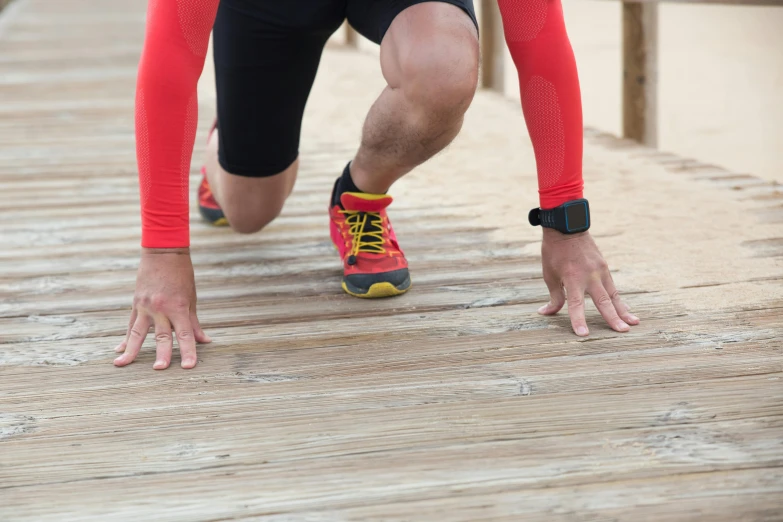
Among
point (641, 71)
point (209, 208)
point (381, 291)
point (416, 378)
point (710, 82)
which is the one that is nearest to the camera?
point (416, 378)

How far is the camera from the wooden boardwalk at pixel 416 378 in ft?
3.63

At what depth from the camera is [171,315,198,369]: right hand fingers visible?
152 centimetres

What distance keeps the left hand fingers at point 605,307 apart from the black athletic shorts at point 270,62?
595 mm

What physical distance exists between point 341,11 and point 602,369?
0.93 meters

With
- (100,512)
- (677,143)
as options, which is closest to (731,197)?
(100,512)

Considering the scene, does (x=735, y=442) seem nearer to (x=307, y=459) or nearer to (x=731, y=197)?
(x=307, y=459)

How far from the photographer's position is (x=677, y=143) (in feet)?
24.9

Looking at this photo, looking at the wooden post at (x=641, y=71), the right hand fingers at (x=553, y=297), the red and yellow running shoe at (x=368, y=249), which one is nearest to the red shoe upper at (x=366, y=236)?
the red and yellow running shoe at (x=368, y=249)

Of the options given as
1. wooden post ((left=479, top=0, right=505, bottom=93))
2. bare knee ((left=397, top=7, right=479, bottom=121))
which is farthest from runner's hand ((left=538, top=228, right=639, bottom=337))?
wooden post ((left=479, top=0, right=505, bottom=93))

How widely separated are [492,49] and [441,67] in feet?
13.2

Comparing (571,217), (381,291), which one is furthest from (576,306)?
(381,291)

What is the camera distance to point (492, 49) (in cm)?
559

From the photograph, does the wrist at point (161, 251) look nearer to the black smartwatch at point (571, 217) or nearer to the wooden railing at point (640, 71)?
the black smartwatch at point (571, 217)

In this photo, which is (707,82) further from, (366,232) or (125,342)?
(125,342)
